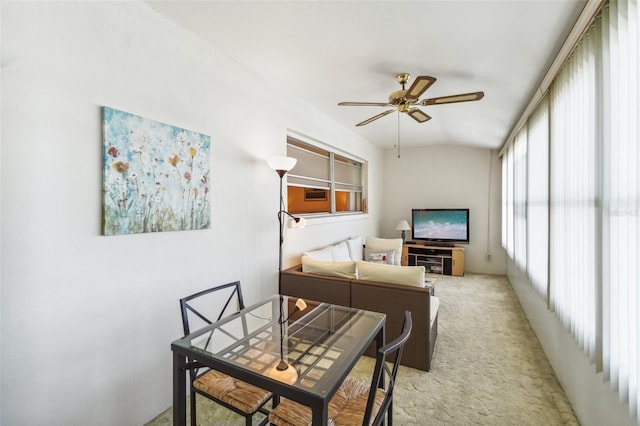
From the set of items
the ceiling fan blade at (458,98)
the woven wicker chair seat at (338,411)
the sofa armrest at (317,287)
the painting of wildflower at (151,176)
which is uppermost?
the ceiling fan blade at (458,98)

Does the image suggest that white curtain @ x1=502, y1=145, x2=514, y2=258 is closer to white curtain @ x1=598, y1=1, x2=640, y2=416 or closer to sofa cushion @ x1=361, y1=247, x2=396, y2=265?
sofa cushion @ x1=361, y1=247, x2=396, y2=265

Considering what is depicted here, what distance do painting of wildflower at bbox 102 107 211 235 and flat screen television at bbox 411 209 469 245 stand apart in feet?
16.4

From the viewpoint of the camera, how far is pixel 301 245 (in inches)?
137

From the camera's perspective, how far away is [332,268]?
2.83 meters

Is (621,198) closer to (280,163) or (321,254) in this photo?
(280,163)

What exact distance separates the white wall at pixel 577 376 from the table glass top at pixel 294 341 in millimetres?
1169

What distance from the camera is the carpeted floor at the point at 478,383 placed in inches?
73.7

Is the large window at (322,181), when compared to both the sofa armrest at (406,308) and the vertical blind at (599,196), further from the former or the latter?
the vertical blind at (599,196)

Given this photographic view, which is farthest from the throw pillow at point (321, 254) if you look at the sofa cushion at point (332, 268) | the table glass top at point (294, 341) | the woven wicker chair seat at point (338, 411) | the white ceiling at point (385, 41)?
the woven wicker chair seat at point (338, 411)

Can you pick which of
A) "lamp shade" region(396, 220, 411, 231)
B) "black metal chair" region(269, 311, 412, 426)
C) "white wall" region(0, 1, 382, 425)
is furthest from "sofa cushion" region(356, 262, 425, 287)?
"lamp shade" region(396, 220, 411, 231)

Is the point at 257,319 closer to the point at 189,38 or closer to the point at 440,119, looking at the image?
the point at 189,38

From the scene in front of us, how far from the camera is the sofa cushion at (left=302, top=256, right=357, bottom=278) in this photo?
276cm

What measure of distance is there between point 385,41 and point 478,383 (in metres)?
2.75

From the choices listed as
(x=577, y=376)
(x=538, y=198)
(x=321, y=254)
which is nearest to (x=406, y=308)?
(x=577, y=376)
